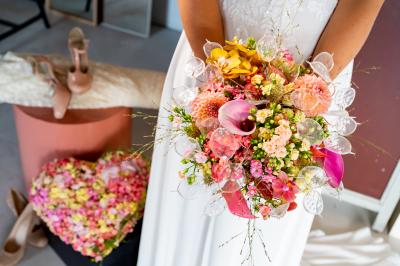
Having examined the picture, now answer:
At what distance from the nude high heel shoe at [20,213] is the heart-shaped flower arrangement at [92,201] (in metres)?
0.24

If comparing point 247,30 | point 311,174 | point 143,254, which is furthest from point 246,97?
point 143,254

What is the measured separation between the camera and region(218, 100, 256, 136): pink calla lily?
3.19 ft

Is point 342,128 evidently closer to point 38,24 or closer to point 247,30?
point 247,30

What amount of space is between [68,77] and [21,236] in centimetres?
64

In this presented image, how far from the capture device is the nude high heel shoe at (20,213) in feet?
6.81

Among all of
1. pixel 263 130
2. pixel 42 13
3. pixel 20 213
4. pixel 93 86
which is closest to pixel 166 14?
pixel 42 13

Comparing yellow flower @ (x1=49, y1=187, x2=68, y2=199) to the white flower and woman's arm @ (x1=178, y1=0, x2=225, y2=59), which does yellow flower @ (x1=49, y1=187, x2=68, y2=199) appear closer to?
woman's arm @ (x1=178, y1=0, x2=225, y2=59)

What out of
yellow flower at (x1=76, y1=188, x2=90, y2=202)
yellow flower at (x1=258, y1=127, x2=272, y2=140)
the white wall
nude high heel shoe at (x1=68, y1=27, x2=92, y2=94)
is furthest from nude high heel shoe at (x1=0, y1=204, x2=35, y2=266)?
the white wall

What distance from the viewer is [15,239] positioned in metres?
2.04

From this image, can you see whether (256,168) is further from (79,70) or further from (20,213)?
(20,213)

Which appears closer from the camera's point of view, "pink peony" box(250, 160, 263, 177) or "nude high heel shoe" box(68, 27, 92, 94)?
"pink peony" box(250, 160, 263, 177)

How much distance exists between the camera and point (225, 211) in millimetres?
1391

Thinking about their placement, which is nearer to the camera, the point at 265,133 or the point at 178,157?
the point at 265,133

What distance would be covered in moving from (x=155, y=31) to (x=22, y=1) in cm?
101
